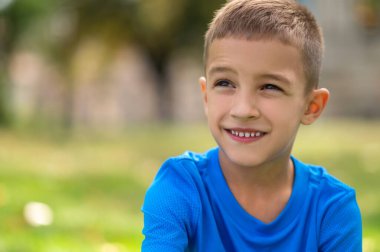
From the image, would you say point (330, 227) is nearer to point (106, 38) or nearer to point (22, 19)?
point (22, 19)

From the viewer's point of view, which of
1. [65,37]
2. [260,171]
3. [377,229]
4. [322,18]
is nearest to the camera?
[260,171]

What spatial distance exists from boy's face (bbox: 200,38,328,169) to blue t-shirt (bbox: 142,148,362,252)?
0.55ft

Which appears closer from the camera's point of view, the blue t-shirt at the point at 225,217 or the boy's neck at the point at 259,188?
the blue t-shirt at the point at 225,217

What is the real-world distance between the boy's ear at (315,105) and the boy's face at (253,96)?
112 mm

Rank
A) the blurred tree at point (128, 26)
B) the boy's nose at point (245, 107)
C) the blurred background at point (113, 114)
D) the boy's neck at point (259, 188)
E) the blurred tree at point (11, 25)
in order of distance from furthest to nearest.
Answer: the blurred tree at point (128, 26)
the blurred tree at point (11, 25)
the blurred background at point (113, 114)
the boy's neck at point (259, 188)
the boy's nose at point (245, 107)

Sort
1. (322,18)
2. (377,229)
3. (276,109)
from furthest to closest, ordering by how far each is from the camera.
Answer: (322,18) → (377,229) → (276,109)

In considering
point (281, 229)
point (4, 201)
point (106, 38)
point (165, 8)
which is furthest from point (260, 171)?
point (106, 38)

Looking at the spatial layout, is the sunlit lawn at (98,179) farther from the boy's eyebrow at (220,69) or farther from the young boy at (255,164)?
the boy's eyebrow at (220,69)

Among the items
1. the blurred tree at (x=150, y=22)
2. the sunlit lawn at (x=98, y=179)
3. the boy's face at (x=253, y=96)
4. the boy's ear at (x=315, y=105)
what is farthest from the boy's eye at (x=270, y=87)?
the blurred tree at (x=150, y=22)

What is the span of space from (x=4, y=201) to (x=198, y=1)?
12404 mm

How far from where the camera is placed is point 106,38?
Result: 18109mm

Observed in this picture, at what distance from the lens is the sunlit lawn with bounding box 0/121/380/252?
4.34 m

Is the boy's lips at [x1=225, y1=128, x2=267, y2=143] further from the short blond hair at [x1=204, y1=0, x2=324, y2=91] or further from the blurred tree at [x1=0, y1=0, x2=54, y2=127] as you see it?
the blurred tree at [x1=0, y1=0, x2=54, y2=127]

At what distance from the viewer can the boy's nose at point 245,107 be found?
8.28 ft
